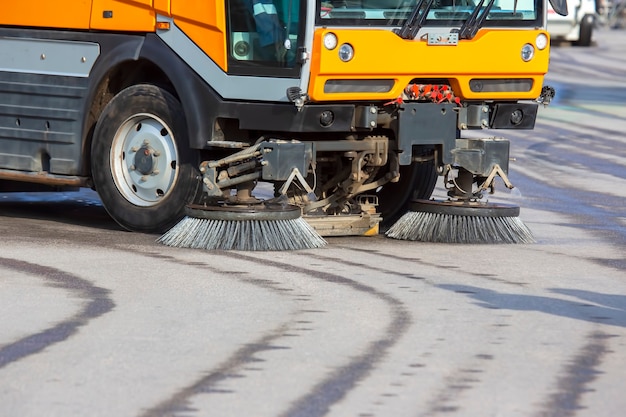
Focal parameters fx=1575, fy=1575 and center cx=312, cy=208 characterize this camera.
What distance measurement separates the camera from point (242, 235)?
9.46m

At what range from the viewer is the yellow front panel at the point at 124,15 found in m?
10.0

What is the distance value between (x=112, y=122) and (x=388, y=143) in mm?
1802

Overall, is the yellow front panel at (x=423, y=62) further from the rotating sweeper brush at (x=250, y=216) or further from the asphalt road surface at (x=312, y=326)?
the asphalt road surface at (x=312, y=326)

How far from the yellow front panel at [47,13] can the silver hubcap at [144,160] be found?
0.77 metres

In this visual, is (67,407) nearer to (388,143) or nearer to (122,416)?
(122,416)

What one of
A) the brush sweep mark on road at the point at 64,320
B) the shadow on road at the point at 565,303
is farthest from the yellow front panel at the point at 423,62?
the brush sweep mark on road at the point at 64,320

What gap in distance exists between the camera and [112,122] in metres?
10.3

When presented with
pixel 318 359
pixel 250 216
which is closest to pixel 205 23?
pixel 250 216

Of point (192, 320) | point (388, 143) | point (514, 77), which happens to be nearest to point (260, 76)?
point (388, 143)

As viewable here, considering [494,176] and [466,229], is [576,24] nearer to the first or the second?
[494,176]

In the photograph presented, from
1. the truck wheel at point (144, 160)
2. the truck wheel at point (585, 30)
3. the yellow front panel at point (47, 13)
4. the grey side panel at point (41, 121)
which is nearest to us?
the truck wheel at point (144, 160)

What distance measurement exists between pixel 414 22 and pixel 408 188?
168 cm

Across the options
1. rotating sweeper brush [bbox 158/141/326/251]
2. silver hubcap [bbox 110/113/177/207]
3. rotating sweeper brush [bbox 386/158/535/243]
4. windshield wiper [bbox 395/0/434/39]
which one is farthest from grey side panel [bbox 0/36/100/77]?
rotating sweeper brush [bbox 386/158/535/243]

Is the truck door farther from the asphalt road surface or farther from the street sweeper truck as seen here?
the asphalt road surface
